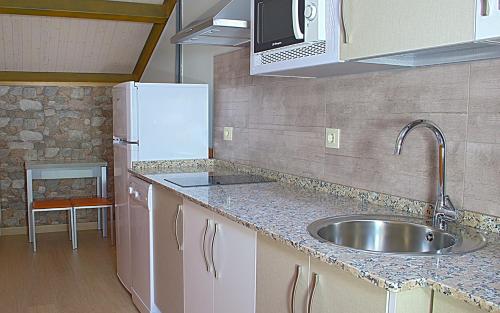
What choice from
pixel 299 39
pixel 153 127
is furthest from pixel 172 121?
pixel 299 39

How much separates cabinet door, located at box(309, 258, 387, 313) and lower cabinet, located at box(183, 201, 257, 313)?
0.41m

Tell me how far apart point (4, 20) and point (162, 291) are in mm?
2967

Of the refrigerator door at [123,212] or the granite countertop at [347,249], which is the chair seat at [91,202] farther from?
the granite countertop at [347,249]

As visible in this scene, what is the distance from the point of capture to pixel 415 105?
1.85 m

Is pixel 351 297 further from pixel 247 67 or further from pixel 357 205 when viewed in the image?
pixel 247 67

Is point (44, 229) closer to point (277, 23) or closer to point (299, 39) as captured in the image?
point (277, 23)

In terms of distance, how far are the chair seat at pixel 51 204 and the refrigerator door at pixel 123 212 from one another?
1.24 meters

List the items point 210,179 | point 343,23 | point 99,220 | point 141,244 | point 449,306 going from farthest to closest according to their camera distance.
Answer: point 99,220, point 141,244, point 210,179, point 343,23, point 449,306

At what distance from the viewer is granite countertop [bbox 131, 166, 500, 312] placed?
1108 millimetres

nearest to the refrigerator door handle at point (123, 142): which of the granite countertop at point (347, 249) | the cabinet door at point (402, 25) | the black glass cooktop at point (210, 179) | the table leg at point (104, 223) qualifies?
the black glass cooktop at point (210, 179)

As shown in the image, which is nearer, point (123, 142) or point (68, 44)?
point (123, 142)

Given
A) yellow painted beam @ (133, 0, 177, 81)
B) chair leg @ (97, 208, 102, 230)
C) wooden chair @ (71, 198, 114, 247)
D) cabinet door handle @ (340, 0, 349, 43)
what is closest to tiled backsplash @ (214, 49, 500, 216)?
cabinet door handle @ (340, 0, 349, 43)

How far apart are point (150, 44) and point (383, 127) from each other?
3.53 metres

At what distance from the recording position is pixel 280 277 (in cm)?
160
